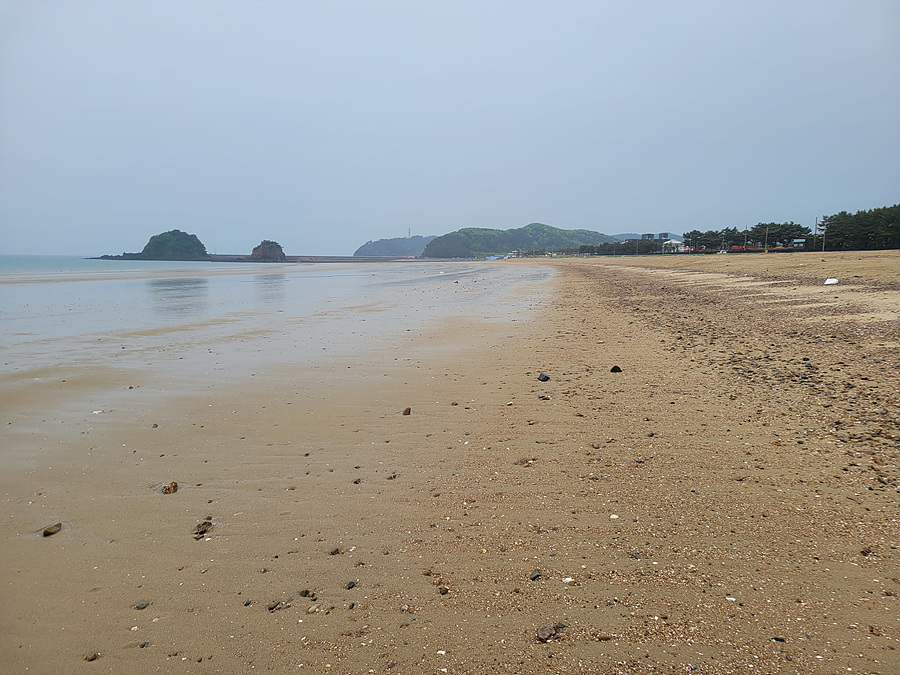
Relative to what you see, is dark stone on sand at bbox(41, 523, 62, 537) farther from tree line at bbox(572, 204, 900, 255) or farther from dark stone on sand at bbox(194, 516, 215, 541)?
tree line at bbox(572, 204, 900, 255)

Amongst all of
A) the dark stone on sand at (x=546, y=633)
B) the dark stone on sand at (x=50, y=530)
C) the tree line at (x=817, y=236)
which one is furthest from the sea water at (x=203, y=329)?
the tree line at (x=817, y=236)

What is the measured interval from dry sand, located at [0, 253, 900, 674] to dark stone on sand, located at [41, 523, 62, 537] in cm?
7

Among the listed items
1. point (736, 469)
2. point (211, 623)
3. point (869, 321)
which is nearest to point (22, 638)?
point (211, 623)

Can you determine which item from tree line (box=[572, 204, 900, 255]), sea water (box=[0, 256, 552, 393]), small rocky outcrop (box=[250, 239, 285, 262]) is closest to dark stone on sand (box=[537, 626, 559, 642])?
sea water (box=[0, 256, 552, 393])

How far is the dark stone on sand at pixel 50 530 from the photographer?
3.55 meters

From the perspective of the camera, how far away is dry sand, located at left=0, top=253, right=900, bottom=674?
240 centimetres

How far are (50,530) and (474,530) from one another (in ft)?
10.7

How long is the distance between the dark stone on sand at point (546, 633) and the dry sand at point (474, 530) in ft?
0.07

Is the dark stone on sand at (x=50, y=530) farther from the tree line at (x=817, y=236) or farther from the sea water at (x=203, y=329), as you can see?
the tree line at (x=817, y=236)

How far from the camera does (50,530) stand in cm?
357

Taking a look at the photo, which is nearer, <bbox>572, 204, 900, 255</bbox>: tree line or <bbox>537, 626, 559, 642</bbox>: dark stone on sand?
<bbox>537, 626, 559, 642</bbox>: dark stone on sand

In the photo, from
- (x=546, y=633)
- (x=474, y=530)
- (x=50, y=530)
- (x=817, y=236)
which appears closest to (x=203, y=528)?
(x=50, y=530)

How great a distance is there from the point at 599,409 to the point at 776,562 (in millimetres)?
2997

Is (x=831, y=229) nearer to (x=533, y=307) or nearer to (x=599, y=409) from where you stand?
(x=533, y=307)
